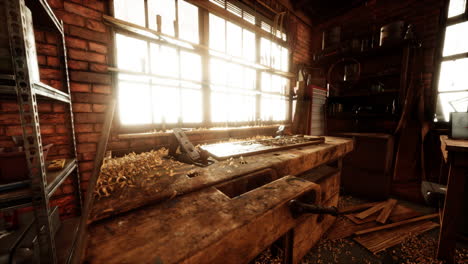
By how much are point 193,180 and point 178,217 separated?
1.20 feet

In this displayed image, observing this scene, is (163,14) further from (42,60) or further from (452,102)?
(452,102)

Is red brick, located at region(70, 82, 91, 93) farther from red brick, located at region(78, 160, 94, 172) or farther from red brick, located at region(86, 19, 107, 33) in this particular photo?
red brick, located at region(78, 160, 94, 172)

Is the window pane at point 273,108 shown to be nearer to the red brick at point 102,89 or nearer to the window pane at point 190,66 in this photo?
the window pane at point 190,66

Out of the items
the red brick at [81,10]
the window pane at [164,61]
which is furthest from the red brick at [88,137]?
the red brick at [81,10]

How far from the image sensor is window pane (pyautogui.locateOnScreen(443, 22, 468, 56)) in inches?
113

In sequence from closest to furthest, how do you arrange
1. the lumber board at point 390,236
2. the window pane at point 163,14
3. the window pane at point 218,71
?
the lumber board at point 390,236, the window pane at point 163,14, the window pane at point 218,71

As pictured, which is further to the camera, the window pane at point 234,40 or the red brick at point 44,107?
the window pane at point 234,40

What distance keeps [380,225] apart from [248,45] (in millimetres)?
3769

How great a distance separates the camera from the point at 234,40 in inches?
124

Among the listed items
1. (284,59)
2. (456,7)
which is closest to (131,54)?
(284,59)

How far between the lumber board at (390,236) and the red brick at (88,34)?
12.8 ft

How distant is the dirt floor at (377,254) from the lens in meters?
1.73

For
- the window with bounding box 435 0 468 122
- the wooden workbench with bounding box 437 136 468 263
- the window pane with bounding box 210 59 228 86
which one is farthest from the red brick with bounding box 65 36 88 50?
the window with bounding box 435 0 468 122

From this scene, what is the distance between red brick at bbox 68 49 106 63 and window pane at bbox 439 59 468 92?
5536mm
